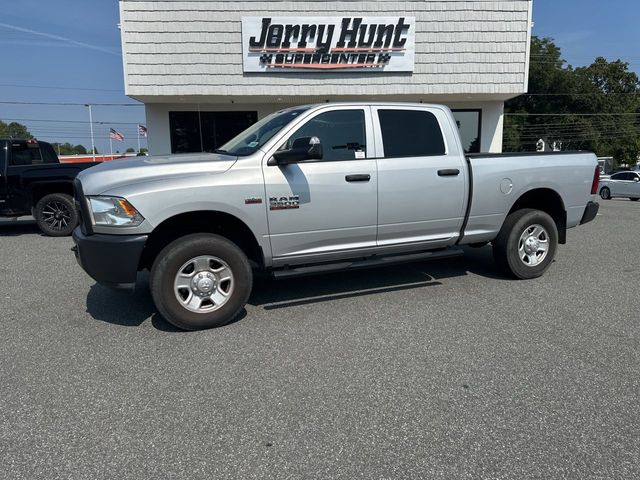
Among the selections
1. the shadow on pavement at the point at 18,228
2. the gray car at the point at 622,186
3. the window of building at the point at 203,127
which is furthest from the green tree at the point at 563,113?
the shadow on pavement at the point at 18,228

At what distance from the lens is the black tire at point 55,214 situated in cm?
920

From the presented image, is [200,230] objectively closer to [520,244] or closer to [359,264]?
[359,264]

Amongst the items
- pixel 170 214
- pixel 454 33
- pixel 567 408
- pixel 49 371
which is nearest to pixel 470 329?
pixel 567 408

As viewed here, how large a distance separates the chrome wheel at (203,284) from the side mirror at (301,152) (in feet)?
3.45

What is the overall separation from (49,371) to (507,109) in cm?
6329

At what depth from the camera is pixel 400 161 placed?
491 centimetres

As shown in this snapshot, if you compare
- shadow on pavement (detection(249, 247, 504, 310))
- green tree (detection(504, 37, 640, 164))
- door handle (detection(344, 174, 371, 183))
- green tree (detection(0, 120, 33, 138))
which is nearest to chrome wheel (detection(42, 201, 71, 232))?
shadow on pavement (detection(249, 247, 504, 310))

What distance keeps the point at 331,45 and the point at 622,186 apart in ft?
53.4

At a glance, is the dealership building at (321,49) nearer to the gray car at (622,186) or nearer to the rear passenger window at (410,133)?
the rear passenger window at (410,133)

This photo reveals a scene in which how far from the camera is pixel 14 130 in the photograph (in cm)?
10925

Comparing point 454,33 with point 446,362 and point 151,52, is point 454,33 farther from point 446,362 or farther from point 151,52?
point 446,362

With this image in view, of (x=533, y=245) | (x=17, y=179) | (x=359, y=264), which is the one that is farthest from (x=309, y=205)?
(x=17, y=179)

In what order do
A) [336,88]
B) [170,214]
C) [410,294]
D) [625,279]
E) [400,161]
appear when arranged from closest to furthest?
1. [170,214]
2. [400,161]
3. [410,294]
4. [625,279]
5. [336,88]

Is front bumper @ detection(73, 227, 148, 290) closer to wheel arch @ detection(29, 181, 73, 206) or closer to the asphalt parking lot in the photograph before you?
the asphalt parking lot
